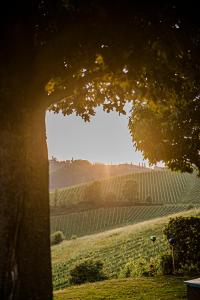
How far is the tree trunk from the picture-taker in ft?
24.4

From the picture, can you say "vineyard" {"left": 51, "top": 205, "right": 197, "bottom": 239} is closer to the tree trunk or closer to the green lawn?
the green lawn

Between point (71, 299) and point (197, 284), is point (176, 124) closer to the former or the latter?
point (71, 299)

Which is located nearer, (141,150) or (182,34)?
(182,34)

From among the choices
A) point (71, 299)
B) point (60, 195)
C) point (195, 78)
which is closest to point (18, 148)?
point (195, 78)

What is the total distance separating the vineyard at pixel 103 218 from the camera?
76938mm

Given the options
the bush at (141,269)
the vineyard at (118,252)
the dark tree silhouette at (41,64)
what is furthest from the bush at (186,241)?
the dark tree silhouette at (41,64)

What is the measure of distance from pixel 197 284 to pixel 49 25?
694 cm

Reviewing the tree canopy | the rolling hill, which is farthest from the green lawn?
the rolling hill

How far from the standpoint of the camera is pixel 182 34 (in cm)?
827

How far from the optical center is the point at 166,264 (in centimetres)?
1947

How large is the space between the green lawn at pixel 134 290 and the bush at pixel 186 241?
2879 mm

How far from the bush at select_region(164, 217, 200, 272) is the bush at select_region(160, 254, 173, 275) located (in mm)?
392

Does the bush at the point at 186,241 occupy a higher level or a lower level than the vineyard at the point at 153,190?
lower

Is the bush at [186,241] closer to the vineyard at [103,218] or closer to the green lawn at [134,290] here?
the green lawn at [134,290]
